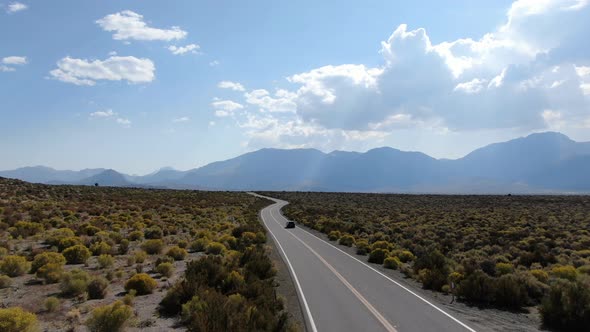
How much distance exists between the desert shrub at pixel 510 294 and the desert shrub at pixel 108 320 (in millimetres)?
14133

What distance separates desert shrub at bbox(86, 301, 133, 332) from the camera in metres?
11.2

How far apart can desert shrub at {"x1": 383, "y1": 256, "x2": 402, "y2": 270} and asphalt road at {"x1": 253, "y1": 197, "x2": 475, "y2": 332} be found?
1.30 meters

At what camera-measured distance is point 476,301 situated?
17062 millimetres

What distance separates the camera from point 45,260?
58.2 ft

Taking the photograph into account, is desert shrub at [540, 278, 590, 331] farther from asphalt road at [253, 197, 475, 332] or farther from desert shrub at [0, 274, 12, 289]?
desert shrub at [0, 274, 12, 289]

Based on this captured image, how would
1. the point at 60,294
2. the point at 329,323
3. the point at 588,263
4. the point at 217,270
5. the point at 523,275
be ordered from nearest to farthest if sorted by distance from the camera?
1. the point at 329,323
2. the point at 60,294
3. the point at 217,270
4. the point at 523,275
5. the point at 588,263

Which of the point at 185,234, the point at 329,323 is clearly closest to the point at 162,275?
the point at 329,323

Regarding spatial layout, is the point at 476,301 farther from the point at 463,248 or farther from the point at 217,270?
the point at 463,248

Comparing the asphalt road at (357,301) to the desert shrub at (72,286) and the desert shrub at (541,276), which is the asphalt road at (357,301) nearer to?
the desert shrub at (541,276)

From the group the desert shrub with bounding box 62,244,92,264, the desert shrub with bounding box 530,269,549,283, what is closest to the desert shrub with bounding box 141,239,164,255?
the desert shrub with bounding box 62,244,92,264

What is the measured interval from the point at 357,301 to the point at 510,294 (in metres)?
6.29

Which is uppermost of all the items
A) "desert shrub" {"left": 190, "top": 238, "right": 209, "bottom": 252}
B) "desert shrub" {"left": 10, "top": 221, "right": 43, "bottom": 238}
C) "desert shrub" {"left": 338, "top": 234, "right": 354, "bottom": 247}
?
"desert shrub" {"left": 10, "top": 221, "right": 43, "bottom": 238}

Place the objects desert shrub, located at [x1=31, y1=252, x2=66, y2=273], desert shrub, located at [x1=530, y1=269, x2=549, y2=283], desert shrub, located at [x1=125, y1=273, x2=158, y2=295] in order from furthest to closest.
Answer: desert shrub, located at [x1=530, y1=269, x2=549, y2=283]
desert shrub, located at [x1=31, y1=252, x2=66, y2=273]
desert shrub, located at [x1=125, y1=273, x2=158, y2=295]

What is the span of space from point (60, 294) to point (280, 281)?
9.32 meters
